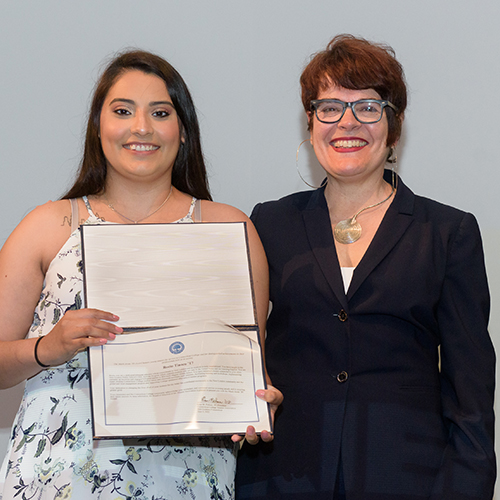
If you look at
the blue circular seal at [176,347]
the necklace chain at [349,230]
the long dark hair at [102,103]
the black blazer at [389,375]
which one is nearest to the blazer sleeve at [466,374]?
the black blazer at [389,375]

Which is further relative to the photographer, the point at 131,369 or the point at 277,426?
the point at 277,426

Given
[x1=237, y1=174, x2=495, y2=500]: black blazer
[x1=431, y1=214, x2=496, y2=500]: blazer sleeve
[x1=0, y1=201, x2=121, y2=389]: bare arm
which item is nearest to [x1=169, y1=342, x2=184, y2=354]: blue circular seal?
[x1=0, y1=201, x2=121, y2=389]: bare arm

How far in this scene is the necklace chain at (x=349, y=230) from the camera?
2004 mm

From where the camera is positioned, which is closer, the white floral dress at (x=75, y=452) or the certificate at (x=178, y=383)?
the certificate at (x=178, y=383)

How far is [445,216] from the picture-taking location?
1.95m

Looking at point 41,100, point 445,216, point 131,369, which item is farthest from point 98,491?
point 41,100

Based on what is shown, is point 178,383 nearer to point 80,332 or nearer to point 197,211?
point 80,332

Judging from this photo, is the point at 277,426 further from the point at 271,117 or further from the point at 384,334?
the point at 271,117

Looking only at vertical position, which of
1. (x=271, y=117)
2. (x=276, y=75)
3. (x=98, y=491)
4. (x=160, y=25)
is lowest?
(x=98, y=491)

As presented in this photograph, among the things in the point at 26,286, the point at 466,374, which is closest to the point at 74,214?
the point at 26,286

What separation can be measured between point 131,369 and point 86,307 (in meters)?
0.18

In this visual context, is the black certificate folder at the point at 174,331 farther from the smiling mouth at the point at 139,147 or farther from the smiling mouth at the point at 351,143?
the smiling mouth at the point at 351,143

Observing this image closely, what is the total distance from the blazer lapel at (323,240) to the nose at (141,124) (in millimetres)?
551

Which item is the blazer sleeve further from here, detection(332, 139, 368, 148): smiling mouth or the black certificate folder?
the black certificate folder
